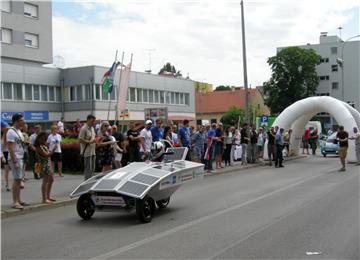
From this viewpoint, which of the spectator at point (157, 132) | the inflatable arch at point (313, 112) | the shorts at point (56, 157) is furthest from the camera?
the inflatable arch at point (313, 112)

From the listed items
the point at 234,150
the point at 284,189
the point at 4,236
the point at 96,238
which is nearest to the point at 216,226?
the point at 96,238

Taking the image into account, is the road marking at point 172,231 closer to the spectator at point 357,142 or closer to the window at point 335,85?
the spectator at point 357,142

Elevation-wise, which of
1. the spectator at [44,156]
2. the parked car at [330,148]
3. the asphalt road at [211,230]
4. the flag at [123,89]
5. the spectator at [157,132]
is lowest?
the asphalt road at [211,230]

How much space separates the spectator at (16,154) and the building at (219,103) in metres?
76.5

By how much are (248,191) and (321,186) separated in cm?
233

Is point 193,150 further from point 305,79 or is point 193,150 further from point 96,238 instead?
point 305,79

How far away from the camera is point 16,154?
10.6 metres

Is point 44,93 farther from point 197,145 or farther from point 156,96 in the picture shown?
point 197,145

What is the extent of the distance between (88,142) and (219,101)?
77881 millimetres

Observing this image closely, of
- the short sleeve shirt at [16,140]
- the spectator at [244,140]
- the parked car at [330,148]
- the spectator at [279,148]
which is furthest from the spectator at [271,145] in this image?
the short sleeve shirt at [16,140]

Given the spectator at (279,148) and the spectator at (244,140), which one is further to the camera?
the spectator at (244,140)

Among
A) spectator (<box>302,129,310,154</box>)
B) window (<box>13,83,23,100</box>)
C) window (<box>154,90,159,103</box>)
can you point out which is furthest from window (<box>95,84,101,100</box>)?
spectator (<box>302,129,310,154</box>)

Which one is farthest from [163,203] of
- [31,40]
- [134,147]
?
Answer: [31,40]

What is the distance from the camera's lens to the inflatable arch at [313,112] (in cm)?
2322
